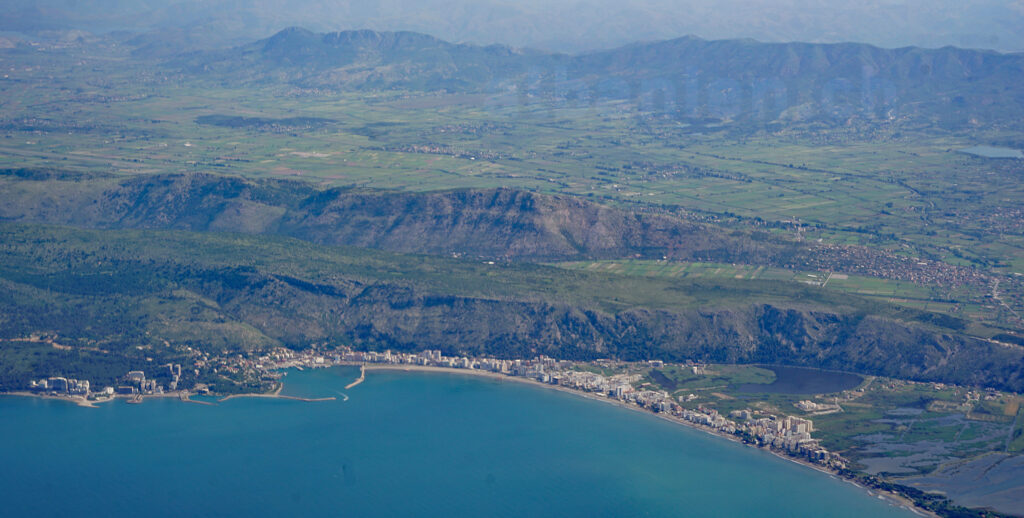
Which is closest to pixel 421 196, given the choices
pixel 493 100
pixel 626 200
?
pixel 626 200

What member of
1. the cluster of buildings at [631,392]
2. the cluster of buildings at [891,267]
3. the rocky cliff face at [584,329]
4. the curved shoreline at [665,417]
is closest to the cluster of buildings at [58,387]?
the cluster of buildings at [631,392]

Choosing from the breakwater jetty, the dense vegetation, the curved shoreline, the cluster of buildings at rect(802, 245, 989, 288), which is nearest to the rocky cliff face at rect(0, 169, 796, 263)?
the cluster of buildings at rect(802, 245, 989, 288)

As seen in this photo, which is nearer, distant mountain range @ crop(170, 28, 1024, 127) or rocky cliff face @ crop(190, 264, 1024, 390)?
rocky cliff face @ crop(190, 264, 1024, 390)

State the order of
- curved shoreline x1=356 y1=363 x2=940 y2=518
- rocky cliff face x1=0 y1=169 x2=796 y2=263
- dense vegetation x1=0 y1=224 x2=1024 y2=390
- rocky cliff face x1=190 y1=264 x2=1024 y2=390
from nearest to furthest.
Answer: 1. curved shoreline x1=356 y1=363 x2=940 y2=518
2. dense vegetation x1=0 y1=224 x2=1024 y2=390
3. rocky cliff face x1=190 y1=264 x2=1024 y2=390
4. rocky cliff face x1=0 y1=169 x2=796 y2=263

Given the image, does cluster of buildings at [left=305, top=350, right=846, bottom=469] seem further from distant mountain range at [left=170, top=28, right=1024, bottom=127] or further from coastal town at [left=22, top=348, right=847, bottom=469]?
distant mountain range at [left=170, top=28, right=1024, bottom=127]

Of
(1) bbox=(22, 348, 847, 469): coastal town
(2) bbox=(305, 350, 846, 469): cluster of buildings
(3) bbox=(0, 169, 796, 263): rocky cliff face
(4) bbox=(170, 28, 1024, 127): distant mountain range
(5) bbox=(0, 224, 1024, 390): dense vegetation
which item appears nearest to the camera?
(2) bbox=(305, 350, 846, 469): cluster of buildings

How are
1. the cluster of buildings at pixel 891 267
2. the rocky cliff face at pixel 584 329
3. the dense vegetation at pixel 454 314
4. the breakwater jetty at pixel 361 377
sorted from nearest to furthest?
1. the breakwater jetty at pixel 361 377
2. the dense vegetation at pixel 454 314
3. the rocky cliff face at pixel 584 329
4. the cluster of buildings at pixel 891 267

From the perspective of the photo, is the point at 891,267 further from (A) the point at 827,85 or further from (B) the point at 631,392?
(A) the point at 827,85

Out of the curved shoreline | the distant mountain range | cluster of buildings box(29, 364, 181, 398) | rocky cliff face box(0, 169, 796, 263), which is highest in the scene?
the distant mountain range

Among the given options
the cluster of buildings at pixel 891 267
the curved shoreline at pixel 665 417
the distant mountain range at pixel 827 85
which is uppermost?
the distant mountain range at pixel 827 85

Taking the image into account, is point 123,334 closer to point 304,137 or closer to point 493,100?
point 304,137

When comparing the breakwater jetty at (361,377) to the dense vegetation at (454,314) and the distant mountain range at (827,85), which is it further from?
the distant mountain range at (827,85)
